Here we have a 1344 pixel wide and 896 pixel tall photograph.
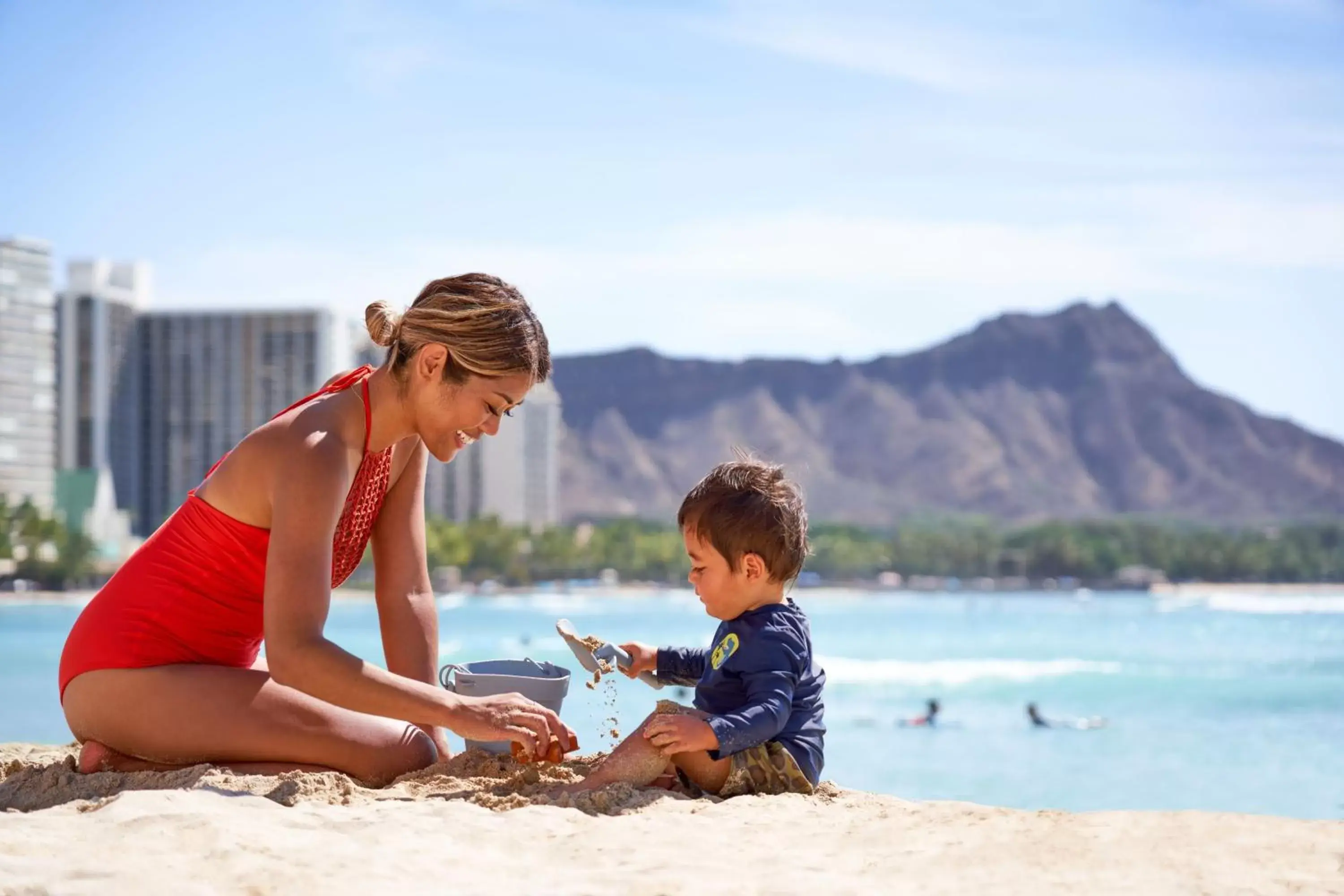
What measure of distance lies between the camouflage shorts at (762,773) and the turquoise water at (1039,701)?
0.68 meters

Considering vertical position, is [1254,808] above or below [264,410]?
below

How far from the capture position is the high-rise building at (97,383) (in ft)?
317

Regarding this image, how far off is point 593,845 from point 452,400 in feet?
3.68

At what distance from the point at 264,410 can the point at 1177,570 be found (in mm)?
67111

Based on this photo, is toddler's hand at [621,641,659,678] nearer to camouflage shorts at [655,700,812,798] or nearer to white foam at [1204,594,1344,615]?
camouflage shorts at [655,700,812,798]

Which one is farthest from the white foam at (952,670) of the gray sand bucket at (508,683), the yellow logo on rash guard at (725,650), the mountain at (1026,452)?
the mountain at (1026,452)

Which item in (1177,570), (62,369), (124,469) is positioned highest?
(62,369)

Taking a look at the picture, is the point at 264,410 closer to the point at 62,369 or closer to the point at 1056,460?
the point at 62,369

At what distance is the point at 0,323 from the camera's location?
84.6m

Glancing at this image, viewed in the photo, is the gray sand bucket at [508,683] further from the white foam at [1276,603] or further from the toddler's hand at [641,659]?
the white foam at [1276,603]

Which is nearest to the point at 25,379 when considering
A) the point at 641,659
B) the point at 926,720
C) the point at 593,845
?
the point at 926,720

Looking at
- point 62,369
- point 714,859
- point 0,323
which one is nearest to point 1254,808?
point 714,859

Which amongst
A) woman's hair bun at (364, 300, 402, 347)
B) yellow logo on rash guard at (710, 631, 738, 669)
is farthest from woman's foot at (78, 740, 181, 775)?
yellow logo on rash guard at (710, 631, 738, 669)

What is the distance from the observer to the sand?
2.64 m
